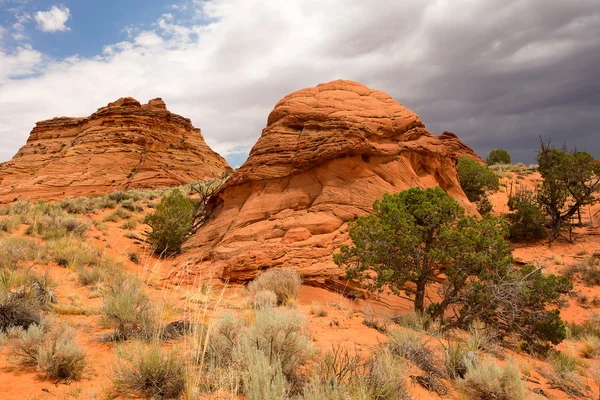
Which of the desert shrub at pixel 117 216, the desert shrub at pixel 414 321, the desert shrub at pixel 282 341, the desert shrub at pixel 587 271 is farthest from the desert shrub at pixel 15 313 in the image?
the desert shrub at pixel 587 271

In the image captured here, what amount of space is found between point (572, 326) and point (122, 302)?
1240 centimetres

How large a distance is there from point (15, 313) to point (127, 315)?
1488 millimetres

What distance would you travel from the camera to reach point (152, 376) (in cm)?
344

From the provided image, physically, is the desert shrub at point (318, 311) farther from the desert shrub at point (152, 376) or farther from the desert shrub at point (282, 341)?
the desert shrub at point (152, 376)

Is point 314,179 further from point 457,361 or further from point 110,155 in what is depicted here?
point 110,155

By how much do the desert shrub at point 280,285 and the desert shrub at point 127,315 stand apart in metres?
3.85

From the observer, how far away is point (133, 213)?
21938 mm

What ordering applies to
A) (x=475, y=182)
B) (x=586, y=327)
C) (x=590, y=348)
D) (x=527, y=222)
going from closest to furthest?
(x=590, y=348), (x=586, y=327), (x=527, y=222), (x=475, y=182)

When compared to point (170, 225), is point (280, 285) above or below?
below

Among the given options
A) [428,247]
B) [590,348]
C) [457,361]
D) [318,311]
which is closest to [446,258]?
[428,247]

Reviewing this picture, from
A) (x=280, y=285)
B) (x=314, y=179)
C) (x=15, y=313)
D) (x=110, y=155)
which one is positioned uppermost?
(x=110, y=155)

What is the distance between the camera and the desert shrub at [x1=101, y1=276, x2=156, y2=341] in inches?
184

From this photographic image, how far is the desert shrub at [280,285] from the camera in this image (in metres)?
8.83

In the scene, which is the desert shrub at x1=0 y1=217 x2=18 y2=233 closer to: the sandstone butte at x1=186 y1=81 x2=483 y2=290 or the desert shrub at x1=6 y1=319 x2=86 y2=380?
the sandstone butte at x1=186 y1=81 x2=483 y2=290
